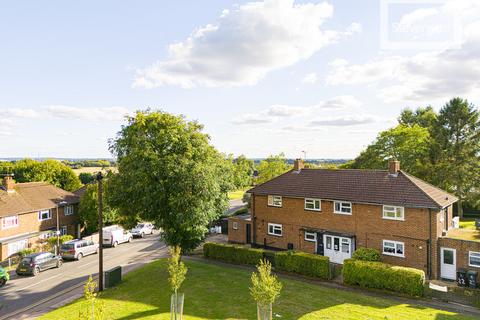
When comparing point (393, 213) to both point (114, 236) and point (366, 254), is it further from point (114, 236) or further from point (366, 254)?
point (114, 236)

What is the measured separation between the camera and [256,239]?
33.0 metres

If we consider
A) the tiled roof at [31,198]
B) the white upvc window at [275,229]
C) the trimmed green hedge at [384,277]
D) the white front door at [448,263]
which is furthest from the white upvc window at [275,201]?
the tiled roof at [31,198]

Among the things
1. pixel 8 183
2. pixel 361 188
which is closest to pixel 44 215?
pixel 8 183

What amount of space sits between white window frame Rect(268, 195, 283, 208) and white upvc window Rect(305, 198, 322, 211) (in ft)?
9.05

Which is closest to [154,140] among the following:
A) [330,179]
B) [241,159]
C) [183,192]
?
[183,192]

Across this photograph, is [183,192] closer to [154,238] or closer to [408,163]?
[154,238]

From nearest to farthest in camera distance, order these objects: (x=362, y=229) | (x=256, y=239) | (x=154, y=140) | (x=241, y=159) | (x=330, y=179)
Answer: (x=154, y=140)
(x=362, y=229)
(x=330, y=179)
(x=256, y=239)
(x=241, y=159)

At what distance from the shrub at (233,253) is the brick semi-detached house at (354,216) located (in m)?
4.71

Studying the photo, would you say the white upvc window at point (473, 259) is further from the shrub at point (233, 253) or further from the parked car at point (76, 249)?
the parked car at point (76, 249)

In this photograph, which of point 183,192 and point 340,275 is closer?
point 183,192

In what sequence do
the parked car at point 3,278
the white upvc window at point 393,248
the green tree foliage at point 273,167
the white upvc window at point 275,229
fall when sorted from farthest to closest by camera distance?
the green tree foliage at point 273,167
the white upvc window at point 275,229
the white upvc window at point 393,248
the parked car at point 3,278

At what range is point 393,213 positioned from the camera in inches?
984

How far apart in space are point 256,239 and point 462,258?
56.9 feet

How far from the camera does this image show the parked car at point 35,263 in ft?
87.1
